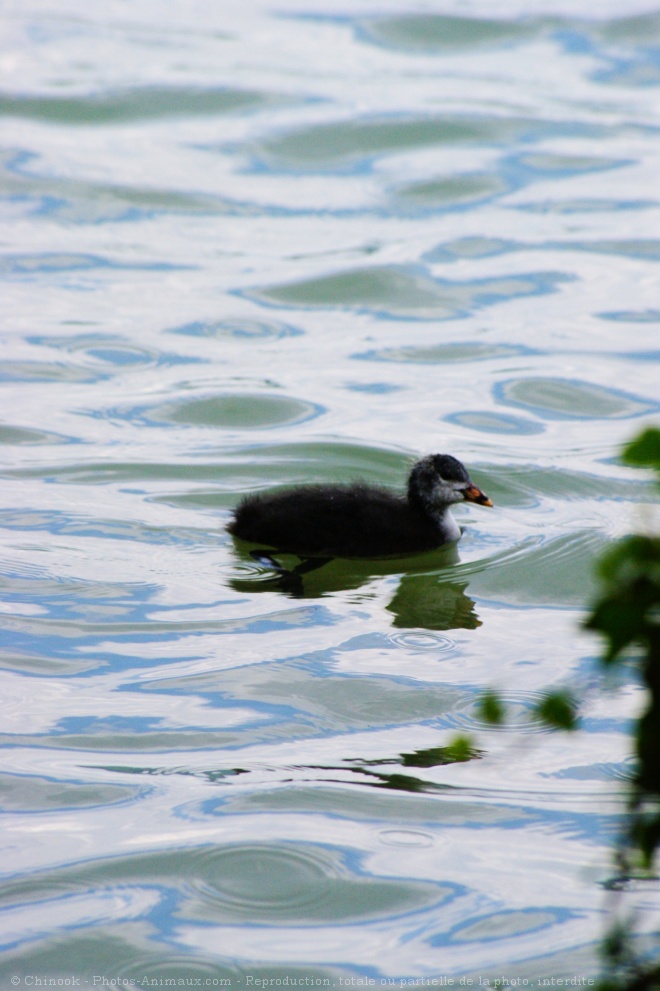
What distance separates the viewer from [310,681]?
5836mm

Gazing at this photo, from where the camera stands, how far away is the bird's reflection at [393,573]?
666 cm

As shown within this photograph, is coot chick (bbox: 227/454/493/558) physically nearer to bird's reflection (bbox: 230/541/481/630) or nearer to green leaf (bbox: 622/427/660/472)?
bird's reflection (bbox: 230/541/481/630)

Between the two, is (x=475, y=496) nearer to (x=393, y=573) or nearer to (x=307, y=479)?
(x=393, y=573)

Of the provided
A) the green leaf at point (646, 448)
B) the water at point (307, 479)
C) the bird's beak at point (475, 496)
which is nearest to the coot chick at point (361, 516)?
the bird's beak at point (475, 496)

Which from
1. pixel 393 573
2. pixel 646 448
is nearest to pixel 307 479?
pixel 393 573

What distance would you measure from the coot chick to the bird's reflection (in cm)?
6

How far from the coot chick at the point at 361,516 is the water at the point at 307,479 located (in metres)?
0.14

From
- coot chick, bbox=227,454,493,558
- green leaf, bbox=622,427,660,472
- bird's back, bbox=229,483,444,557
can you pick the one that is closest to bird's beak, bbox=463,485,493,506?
coot chick, bbox=227,454,493,558

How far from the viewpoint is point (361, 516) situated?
7227mm

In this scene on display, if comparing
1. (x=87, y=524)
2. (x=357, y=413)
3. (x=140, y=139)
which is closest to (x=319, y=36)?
(x=140, y=139)

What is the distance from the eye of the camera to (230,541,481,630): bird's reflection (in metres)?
6.66

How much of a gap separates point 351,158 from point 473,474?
304 inches

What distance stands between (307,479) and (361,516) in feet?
3.83

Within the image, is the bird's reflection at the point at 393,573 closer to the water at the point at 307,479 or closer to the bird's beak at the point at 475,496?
the water at the point at 307,479
